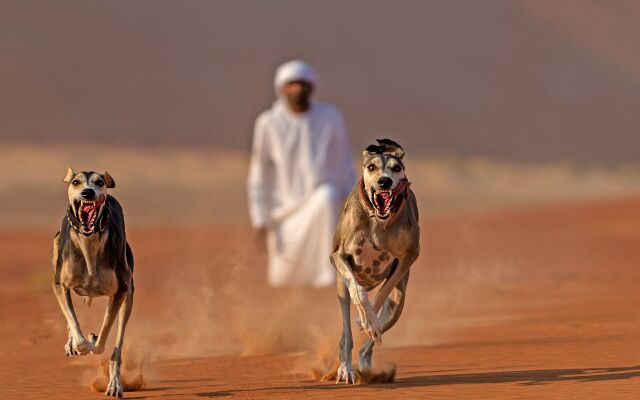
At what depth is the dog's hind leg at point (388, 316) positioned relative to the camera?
9781 millimetres

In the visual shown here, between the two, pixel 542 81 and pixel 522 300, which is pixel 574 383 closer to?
pixel 522 300

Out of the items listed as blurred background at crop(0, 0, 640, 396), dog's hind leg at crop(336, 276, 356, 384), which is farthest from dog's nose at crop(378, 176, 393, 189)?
blurred background at crop(0, 0, 640, 396)

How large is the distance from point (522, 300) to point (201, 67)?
6430cm

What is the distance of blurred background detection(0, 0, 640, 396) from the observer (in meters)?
19.1

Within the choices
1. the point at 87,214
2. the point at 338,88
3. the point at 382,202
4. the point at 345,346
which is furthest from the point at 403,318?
the point at 338,88

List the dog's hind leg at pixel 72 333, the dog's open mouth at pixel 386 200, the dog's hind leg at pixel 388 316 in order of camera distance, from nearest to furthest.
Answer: the dog's hind leg at pixel 72 333
the dog's open mouth at pixel 386 200
the dog's hind leg at pixel 388 316

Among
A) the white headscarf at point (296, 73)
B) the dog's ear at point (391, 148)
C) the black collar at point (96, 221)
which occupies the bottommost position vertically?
the black collar at point (96, 221)

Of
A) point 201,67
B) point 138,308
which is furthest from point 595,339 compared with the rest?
point 201,67

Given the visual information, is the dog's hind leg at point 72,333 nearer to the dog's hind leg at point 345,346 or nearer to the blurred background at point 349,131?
the dog's hind leg at point 345,346

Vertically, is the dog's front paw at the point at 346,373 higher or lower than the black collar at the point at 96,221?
lower

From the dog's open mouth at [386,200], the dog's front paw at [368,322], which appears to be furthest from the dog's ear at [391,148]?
the dog's front paw at [368,322]

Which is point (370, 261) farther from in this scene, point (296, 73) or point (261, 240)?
point (261, 240)

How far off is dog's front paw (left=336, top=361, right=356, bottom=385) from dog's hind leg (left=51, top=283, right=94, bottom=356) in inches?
69.8

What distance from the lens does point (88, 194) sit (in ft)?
28.8
